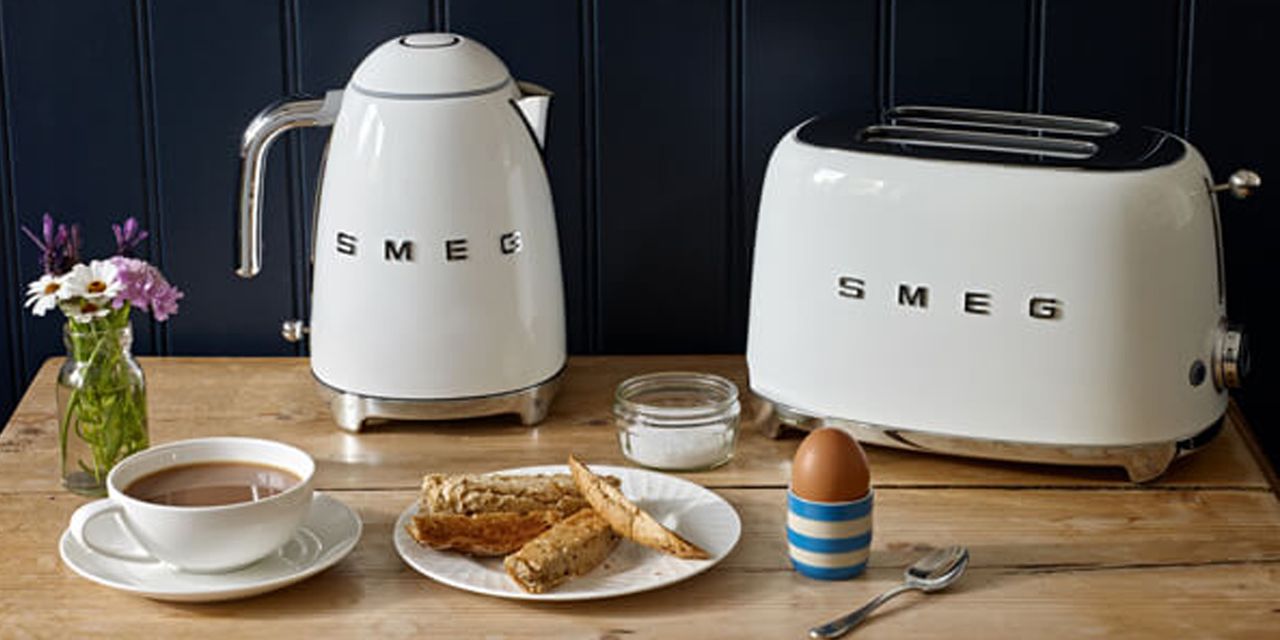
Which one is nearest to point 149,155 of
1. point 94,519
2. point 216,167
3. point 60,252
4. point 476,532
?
point 216,167

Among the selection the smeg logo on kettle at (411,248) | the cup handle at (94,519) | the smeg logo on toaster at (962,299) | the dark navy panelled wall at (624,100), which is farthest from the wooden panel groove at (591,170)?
the cup handle at (94,519)

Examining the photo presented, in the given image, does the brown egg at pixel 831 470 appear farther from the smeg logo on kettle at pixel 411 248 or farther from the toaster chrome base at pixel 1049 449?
the smeg logo on kettle at pixel 411 248

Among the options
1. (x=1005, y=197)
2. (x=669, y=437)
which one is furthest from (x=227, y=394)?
(x=1005, y=197)

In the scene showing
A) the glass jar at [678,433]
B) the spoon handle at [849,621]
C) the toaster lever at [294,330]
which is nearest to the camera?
the spoon handle at [849,621]

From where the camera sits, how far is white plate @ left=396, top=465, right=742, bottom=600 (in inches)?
47.6

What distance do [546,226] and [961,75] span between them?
1.34 ft

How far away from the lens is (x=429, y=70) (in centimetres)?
145

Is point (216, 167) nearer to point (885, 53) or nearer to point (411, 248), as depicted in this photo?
point (411, 248)

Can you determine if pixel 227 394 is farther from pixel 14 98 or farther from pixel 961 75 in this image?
pixel 961 75

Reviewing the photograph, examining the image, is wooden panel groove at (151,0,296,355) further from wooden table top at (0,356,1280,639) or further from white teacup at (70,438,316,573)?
white teacup at (70,438,316,573)

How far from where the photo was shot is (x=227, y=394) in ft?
5.29

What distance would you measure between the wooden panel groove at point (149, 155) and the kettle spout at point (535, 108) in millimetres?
378

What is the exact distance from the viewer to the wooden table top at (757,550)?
118 cm

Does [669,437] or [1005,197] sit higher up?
[1005,197]
